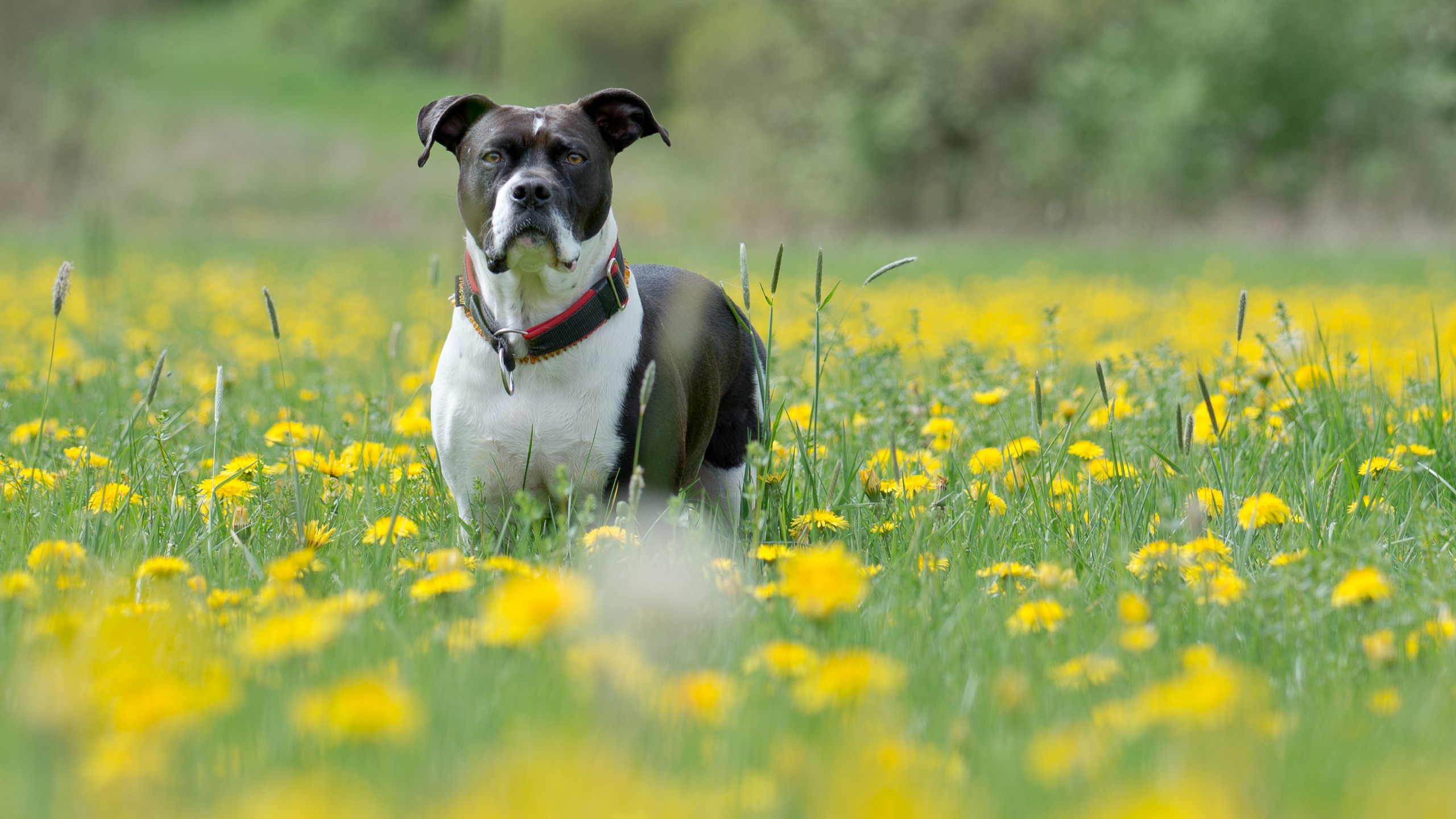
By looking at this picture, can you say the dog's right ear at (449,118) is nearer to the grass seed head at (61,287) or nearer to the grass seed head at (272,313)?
the grass seed head at (272,313)

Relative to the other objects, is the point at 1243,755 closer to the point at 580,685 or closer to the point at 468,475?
the point at 580,685

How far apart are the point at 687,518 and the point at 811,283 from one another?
755cm

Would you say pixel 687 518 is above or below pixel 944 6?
below

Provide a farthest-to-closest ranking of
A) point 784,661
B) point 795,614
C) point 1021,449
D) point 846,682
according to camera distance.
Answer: point 1021,449 → point 795,614 → point 784,661 → point 846,682

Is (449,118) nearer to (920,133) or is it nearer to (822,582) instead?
(822,582)

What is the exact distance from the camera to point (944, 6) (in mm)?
23297

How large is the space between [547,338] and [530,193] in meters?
0.33

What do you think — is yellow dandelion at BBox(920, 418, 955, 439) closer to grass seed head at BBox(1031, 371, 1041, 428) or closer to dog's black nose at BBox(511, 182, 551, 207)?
grass seed head at BBox(1031, 371, 1041, 428)

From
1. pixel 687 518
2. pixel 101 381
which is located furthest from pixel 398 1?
pixel 687 518

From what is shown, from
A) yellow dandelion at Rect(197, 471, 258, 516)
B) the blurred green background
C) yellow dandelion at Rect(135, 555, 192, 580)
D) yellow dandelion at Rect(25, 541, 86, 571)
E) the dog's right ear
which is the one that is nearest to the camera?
yellow dandelion at Rect(135, 555, 192, 580)

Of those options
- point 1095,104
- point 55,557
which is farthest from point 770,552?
point 1095,104

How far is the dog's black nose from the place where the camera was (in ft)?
9.09

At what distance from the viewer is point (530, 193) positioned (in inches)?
109

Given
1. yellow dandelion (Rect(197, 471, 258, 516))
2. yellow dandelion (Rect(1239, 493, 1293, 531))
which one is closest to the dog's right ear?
yellow dandelion (Rect(197, 471, 258, 516))
